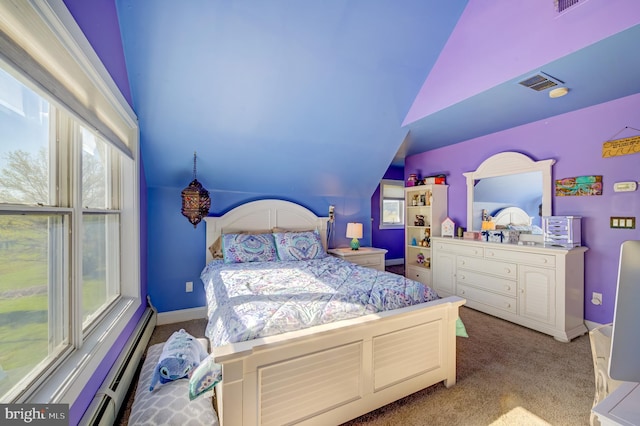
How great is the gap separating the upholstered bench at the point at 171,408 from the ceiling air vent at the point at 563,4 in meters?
3.32

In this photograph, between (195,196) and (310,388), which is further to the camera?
(195,196)

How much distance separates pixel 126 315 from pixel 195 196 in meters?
1.34

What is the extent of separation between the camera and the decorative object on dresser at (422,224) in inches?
159

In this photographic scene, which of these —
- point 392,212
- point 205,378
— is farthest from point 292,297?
point 392,212

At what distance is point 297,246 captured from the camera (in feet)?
10.6

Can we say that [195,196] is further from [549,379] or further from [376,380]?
[549,379]

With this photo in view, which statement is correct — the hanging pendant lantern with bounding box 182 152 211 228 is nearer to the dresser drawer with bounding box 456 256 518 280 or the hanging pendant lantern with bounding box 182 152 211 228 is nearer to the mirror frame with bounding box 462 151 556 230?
the dresser drawer with bounding box 456 256 518 280

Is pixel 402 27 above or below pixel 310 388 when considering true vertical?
above

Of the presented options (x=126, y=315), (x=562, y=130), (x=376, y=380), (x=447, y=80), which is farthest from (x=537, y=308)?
(x=126, y=315)

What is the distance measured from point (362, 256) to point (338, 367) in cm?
231

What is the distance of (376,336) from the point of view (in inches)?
61.6

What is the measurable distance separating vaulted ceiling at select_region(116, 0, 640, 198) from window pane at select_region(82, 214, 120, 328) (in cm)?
102

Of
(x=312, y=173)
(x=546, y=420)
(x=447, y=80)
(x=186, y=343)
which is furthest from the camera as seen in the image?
(x=312, y=173)

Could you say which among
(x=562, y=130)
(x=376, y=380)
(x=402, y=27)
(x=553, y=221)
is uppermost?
Answer: (x=402, y=27)
